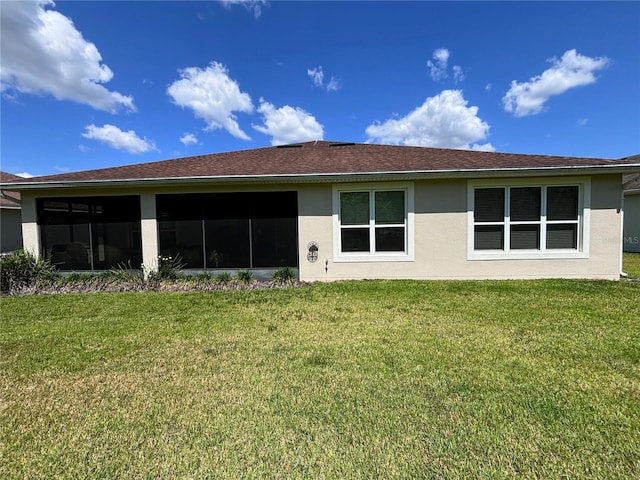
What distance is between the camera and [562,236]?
8461 millimetres

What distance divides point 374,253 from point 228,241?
14.4 feet

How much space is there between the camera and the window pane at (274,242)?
897cm

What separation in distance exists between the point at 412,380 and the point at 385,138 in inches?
1740

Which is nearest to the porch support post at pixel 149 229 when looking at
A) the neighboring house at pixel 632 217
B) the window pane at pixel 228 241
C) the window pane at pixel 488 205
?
the window pane at pixel 228 241

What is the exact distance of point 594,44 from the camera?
11.4 meters

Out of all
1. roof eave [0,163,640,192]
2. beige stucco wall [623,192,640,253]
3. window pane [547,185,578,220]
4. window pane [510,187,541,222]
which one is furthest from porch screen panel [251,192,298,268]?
beige stucco wall [623,192,640,253]

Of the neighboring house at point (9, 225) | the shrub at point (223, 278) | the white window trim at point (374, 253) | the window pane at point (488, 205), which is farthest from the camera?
the neighboring house at point (9, 225)

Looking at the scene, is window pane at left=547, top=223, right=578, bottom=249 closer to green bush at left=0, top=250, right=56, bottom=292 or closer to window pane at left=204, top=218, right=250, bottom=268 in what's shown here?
window pane at left=204, top=218, right=250, bottom=268

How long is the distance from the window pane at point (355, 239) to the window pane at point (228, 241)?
2.91 metres

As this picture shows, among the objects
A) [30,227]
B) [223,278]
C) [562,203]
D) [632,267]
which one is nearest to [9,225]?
[30,227]

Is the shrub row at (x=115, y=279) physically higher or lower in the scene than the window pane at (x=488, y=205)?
lower

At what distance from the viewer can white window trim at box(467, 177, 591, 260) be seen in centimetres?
820

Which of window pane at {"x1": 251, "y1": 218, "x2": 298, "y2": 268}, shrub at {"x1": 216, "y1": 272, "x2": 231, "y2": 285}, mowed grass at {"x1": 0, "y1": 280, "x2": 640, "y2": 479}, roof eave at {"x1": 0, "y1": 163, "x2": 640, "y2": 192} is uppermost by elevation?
roof eave at {"x1": 0, "y1": 163, "x2": 640, "y2": 192}

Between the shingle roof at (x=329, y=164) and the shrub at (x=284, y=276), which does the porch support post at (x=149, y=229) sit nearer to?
the shingle roof at (x=329, y=164)
